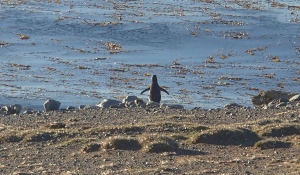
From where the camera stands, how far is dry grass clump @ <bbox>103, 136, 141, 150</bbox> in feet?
41.6

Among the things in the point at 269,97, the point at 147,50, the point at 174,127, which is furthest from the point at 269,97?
the point at 147,50

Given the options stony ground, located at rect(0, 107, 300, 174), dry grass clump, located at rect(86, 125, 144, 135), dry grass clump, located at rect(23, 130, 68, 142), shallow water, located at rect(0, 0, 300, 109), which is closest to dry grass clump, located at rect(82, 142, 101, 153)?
stony ground, located at rect(0, 107, 300, 174)

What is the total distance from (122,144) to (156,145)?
720 millimetres

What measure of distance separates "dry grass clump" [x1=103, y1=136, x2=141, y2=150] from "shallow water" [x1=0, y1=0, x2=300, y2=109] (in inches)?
401

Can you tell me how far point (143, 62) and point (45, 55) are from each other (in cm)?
441

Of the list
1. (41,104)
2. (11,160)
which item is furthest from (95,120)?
(41,104)

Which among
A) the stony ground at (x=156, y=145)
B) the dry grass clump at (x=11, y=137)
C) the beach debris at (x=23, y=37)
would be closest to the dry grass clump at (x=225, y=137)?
the stony ground at (x=156, y=145)

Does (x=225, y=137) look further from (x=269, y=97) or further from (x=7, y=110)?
(x=269, y=97)

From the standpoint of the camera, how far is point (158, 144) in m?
12.3

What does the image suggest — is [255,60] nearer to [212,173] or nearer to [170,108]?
[170,108]

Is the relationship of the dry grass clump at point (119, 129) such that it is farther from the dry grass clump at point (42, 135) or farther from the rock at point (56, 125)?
the rock at point (56, 125)

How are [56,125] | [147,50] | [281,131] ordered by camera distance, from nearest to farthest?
1. [281,131]
2. [56,125]
3. [147,50]

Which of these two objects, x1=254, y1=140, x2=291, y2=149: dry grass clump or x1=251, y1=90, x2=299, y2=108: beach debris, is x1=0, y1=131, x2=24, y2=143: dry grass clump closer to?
x1=254, y1=140, x2=291, y2=149: dry grass clump

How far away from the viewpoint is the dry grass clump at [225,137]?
13.1 metres
